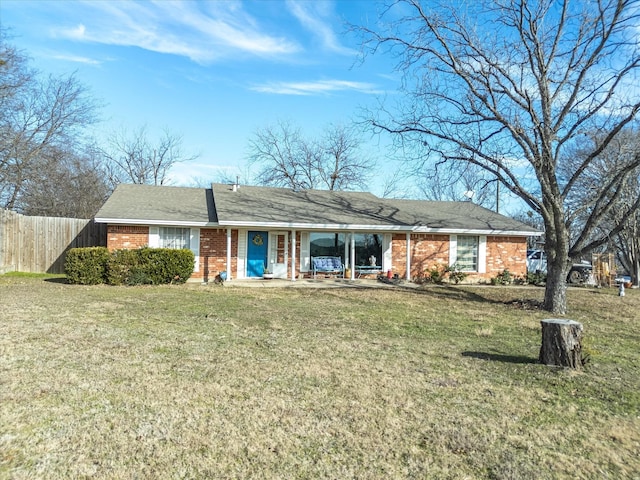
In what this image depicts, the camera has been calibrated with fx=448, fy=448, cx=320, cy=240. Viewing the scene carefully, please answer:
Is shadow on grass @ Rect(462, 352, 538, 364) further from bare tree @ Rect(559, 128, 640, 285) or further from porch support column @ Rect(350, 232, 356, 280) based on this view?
bare tree @ Rect(559, 128, 640, 285)

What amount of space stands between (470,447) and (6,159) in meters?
19.4

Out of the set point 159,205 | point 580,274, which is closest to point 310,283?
point 159,205

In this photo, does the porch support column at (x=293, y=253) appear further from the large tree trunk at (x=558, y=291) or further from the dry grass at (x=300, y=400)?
the large tree trunk at (x=558, y=291)

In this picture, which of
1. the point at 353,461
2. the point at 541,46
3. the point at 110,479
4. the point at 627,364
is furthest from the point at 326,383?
the point at 541,46

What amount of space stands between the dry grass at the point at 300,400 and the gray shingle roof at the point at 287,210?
24.4 feet

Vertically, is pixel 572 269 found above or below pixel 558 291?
above

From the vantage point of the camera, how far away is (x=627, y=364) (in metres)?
6.17

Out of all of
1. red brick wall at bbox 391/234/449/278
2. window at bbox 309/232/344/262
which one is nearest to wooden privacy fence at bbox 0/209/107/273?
window at bbox 309/232/344/262

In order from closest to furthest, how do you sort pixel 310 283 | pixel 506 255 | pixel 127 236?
pixel 127 236 → pixel 310 283 → pixel 506 255

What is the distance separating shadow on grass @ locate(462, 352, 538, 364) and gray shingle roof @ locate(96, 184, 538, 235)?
33.5 ft

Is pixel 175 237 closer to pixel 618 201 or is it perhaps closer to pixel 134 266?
pixel 134 266

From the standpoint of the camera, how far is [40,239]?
17219 millimetres

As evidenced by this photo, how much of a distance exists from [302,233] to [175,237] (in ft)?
15.4

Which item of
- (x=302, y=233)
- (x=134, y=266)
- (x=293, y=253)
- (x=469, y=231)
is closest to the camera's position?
(x=134, y=266)
